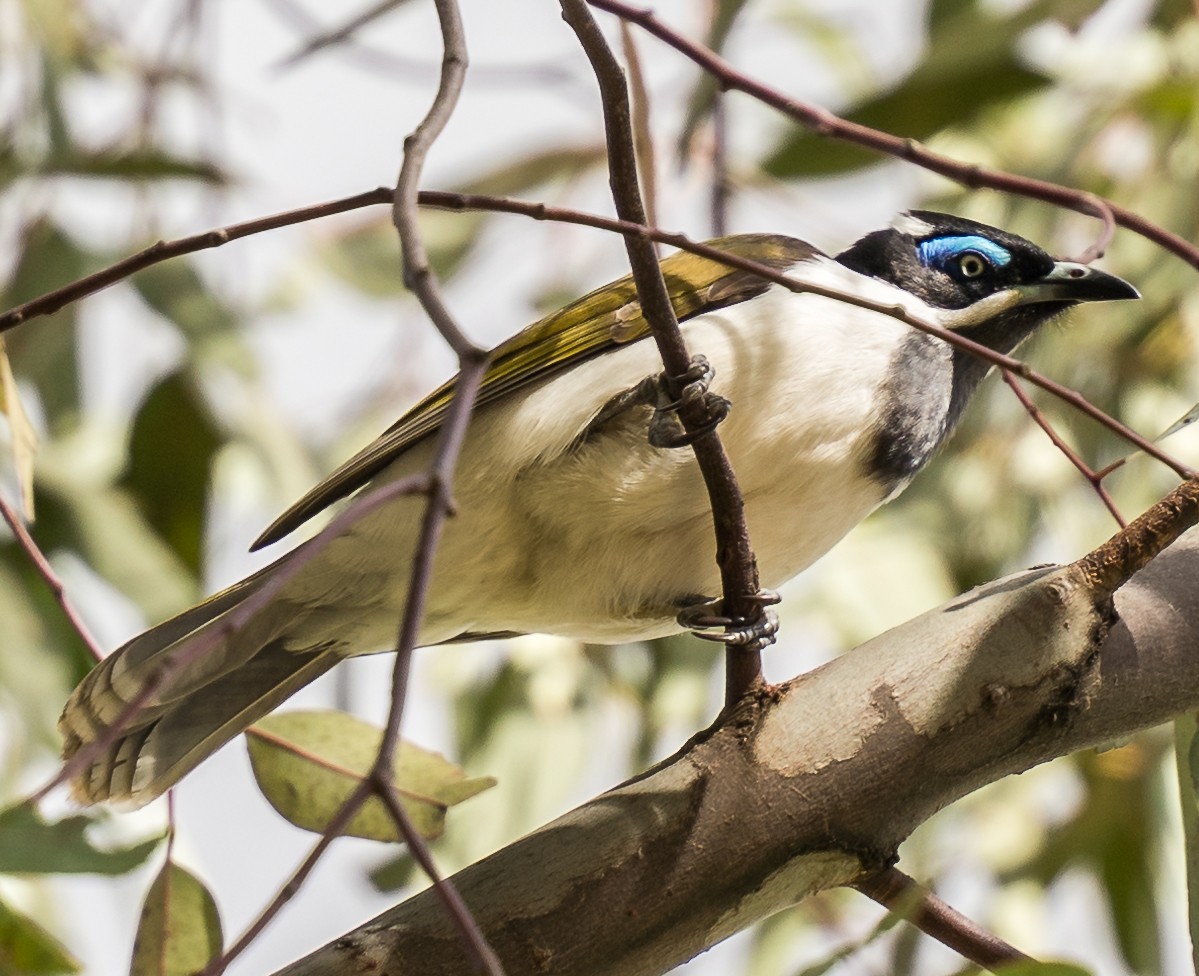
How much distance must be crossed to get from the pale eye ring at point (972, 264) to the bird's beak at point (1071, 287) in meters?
0.10

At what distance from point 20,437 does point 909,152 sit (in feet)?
Answer: 3.84

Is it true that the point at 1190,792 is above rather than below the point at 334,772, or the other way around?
below

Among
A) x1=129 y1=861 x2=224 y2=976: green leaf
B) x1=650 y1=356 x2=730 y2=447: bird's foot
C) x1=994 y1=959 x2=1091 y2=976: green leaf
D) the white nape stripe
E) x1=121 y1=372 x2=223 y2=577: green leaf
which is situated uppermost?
x1=121 y1=372 x2=223 y2=577: green leaf

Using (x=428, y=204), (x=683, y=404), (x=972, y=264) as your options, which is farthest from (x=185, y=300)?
(x=428, y=204)

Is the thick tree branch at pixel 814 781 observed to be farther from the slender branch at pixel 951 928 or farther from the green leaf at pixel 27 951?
the green leaf at pixel 27 951

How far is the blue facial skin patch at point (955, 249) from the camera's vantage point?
119 inches

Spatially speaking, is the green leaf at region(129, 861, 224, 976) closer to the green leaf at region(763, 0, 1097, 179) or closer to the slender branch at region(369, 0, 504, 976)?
the slender branch at region(369, 0, 504, 976)

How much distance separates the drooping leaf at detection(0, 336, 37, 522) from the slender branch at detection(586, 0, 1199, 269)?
0.94 metres

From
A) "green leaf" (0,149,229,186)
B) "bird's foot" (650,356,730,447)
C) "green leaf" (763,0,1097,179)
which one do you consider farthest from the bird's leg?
"green leaf" (0,149,229,186)

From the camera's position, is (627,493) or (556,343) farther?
(556,343)

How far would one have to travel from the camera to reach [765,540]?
2.53m

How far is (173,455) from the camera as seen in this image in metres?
3.62

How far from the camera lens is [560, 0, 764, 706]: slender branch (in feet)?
5.22

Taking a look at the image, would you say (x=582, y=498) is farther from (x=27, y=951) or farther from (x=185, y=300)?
(x=185, y=300)
